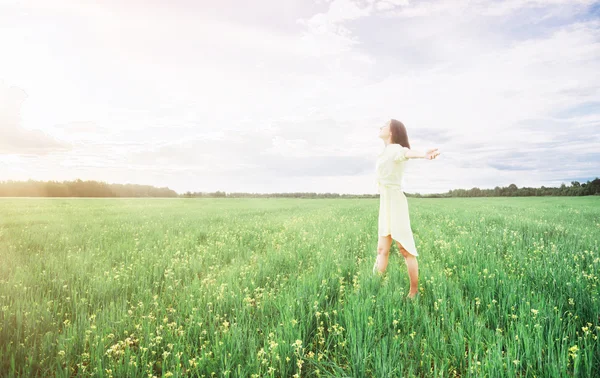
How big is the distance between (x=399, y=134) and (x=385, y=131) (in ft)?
0.88

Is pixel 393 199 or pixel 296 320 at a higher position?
pixel 393 199

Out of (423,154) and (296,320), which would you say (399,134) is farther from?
(296,320)

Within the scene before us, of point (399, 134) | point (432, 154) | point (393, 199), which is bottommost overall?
point (393, 199)

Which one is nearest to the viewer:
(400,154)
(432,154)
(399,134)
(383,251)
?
(432,154)

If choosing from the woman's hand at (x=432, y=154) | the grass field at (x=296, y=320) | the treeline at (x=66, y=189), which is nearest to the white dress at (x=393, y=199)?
the woman's hand at (x=432, y=154)

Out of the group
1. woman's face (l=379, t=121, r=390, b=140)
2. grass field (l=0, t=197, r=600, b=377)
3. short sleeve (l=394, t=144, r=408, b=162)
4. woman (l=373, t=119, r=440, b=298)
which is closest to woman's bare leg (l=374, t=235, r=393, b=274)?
woman (l=373, t=119, r=440, b=298)

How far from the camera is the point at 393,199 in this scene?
572 cm

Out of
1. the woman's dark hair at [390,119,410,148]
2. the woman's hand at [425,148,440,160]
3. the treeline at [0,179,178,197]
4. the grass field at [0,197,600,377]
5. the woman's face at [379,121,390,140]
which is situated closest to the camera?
the grass field at [0,197,600,377]

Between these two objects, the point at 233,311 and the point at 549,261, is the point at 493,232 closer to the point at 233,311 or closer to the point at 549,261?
the point at 549,261

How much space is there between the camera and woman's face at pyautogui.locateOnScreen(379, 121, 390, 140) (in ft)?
19.1

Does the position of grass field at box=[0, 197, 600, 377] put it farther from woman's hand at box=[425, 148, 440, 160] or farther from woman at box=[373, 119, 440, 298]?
woman's hand at box=[425, 148, 440, 160]

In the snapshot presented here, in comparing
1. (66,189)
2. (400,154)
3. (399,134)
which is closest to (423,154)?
(400,154)

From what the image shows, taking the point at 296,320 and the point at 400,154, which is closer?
the point at 296,320

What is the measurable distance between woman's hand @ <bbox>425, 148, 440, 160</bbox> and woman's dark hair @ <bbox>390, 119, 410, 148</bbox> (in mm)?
888
